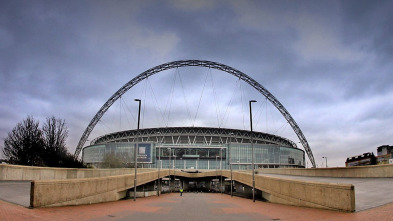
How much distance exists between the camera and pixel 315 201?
60.7 ft

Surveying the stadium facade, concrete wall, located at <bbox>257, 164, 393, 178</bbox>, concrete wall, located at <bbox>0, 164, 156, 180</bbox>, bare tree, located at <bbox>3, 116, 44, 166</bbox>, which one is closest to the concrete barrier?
concrete wall, located at <bbox>0, 164, 156, 180</bbox>

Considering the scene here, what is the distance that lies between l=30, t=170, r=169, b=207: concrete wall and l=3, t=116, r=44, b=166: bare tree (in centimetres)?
2575

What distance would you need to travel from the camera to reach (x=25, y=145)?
48.0 m

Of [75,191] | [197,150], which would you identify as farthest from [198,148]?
[75,191]

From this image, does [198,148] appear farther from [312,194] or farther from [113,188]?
[312,194]

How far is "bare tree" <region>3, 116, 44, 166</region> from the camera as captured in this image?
47375mm

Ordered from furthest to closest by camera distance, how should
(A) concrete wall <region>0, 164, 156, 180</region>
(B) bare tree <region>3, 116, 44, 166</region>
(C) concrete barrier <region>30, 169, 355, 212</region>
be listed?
(B) bare tree <region>3, 116, 44, 166</region>, (A) concrete wall <region>0, 164, 156, 180</region>, (C) concrete barrier <region>30, 169, 355, 212</region>

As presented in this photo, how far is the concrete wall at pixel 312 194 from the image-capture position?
49.8 ft

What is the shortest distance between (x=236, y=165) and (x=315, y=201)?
358ft

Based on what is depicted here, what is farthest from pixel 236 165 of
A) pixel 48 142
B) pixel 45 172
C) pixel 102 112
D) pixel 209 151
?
pixel 45 172

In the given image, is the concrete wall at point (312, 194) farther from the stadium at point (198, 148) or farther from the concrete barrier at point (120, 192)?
the stadium at point (198, 148)

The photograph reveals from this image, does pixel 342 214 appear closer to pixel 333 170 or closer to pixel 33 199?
pixel 33 199

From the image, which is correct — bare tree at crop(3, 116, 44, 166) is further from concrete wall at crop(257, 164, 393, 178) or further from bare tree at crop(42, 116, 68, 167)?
concrete wall at crop(257, 164, 393, 178)

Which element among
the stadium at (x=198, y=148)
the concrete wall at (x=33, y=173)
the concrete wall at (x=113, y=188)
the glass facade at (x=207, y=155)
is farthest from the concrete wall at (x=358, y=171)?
the glass facade at (x=207, y=155)
